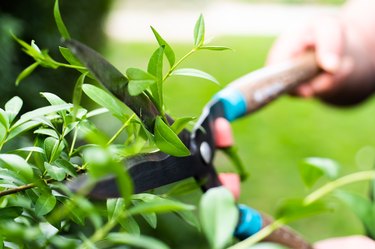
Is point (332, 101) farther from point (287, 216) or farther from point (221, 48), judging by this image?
point (287, 216)

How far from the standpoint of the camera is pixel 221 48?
786mm

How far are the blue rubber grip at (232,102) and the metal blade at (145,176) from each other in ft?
1.79

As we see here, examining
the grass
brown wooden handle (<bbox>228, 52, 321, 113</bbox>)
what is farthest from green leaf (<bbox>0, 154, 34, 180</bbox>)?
the grass

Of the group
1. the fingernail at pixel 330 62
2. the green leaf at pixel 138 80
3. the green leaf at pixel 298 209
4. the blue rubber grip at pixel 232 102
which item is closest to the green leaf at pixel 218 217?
the green leaf at pixel 298 209

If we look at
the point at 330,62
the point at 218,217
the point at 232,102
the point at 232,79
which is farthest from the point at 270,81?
the point at 232,79

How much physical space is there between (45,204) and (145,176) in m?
0.12

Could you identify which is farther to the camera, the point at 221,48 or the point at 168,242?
the point at 168,242

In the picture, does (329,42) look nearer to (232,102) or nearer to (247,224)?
(232,102)

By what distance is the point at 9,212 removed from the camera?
71cm

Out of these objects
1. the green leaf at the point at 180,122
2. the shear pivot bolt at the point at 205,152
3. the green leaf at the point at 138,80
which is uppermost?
Result: the green leaf at the point at 138,80

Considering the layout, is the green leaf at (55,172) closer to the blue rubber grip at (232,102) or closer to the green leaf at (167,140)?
the green leaf at (167,140)

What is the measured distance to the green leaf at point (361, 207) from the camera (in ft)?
1.99

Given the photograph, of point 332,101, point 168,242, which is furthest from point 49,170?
point 168,242

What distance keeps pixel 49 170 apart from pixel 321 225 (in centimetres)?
414
